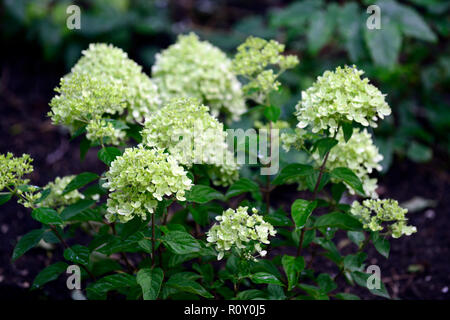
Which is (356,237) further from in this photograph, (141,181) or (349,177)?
(141,181)

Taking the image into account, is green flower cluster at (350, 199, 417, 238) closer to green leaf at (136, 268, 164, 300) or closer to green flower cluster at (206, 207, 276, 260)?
green flower cluster at (206, 207, 276, 260)

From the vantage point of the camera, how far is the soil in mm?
2820

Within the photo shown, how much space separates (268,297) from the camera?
7.06ft

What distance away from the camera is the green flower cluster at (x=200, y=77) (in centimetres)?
271

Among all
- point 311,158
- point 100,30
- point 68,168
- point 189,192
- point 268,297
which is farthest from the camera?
point 100,30

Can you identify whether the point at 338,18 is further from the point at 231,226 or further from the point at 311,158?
the point at 231,226

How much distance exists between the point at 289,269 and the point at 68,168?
2566mm

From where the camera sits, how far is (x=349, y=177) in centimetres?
204

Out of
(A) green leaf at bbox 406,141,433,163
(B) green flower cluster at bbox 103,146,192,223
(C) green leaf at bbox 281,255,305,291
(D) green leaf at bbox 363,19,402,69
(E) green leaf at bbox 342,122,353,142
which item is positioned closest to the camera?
(B) green flower cluster at bbox 103,146,192,223

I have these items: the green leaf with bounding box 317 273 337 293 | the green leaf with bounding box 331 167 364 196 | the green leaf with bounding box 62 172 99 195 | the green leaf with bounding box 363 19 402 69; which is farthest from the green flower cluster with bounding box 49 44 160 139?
the green leaf with bounding box 363 19 402 69

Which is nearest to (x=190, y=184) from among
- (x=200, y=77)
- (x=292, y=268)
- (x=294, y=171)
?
(x=294, y=171)

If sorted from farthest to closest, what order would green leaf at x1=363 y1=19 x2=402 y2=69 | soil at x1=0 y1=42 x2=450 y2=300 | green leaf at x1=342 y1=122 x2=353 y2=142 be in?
green leaf at x1=363 y1=19 x2=402 y2=69, soil at x1=0 y1=42 x2=450 y2=300, green leaf at x1=342 y1=122 x2=353 y2=142

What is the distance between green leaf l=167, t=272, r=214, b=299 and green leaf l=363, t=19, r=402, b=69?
2.38 meters
